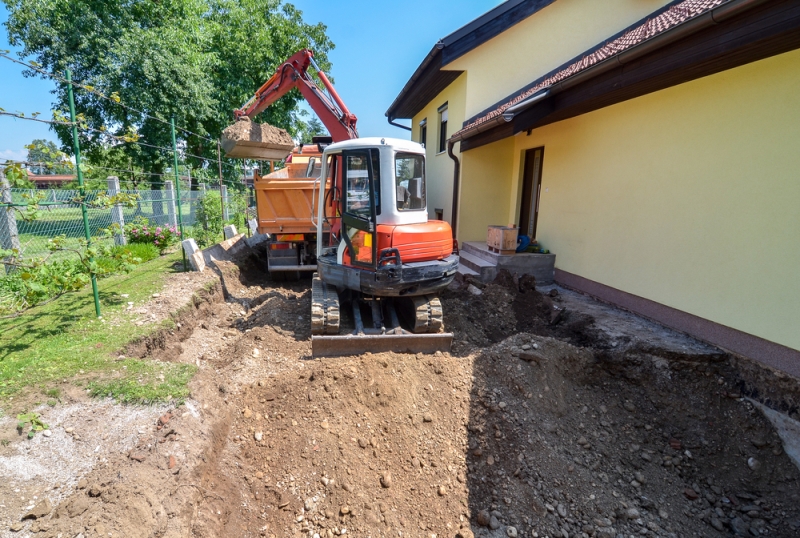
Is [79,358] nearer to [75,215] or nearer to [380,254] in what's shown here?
[380,254]

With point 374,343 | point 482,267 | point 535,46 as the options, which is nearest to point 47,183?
point 374,343

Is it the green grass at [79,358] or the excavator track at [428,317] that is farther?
the excavator track at [428,317]

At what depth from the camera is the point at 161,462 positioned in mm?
2520

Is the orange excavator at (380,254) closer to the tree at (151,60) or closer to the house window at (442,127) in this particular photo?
the house window at (442,127)

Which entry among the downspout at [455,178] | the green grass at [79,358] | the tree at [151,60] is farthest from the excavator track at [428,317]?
the tree at [151,60]

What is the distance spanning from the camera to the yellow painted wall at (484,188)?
8383mm

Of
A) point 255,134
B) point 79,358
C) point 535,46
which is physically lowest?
point 79,358

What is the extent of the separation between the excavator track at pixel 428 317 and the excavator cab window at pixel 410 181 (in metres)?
1.19

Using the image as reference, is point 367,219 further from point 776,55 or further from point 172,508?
point 776,55

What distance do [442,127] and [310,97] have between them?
485 centimetres

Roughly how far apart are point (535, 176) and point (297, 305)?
17.8 feet

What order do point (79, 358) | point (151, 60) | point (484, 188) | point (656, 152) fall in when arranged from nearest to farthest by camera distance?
point (79, 358) < point (656, 152) < point (484, 188) < point (151, 60)

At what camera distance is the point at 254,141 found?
6438 millimetres

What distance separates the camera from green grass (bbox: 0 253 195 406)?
3.07 meters
